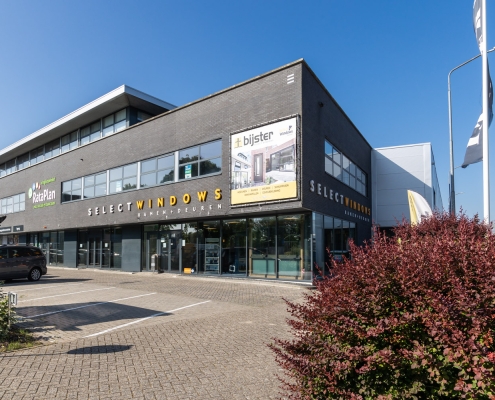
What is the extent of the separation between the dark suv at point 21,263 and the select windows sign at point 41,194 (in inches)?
462

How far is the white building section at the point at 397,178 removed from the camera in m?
27.4

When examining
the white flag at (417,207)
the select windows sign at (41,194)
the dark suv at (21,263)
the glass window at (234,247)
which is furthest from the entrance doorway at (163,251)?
the select windows sign at (41,194)

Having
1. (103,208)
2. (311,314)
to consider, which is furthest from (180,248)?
(311,314)

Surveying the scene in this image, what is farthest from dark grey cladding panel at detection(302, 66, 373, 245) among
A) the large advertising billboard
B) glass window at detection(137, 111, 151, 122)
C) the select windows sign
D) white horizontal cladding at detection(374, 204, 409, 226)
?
the select windows sign

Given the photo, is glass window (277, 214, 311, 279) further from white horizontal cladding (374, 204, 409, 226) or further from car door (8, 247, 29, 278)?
white horizontal cladding (374, 204, 409, 226)

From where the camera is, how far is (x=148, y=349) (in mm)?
6383

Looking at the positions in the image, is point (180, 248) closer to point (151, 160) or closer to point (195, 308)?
point (151, 160)

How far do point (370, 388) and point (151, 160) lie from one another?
20172mm

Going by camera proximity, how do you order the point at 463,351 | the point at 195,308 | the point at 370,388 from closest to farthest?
the point at 463,351 < the point at 370,388 < the point at 195,308

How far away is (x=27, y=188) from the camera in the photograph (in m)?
33.9

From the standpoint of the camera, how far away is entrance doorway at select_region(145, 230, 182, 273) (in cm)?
2088

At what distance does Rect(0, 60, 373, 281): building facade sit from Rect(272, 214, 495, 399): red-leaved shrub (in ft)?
38.2

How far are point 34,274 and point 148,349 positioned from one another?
1543 cm

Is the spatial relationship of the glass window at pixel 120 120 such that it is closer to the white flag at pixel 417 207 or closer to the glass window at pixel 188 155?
the glass window at pixel 188 155
